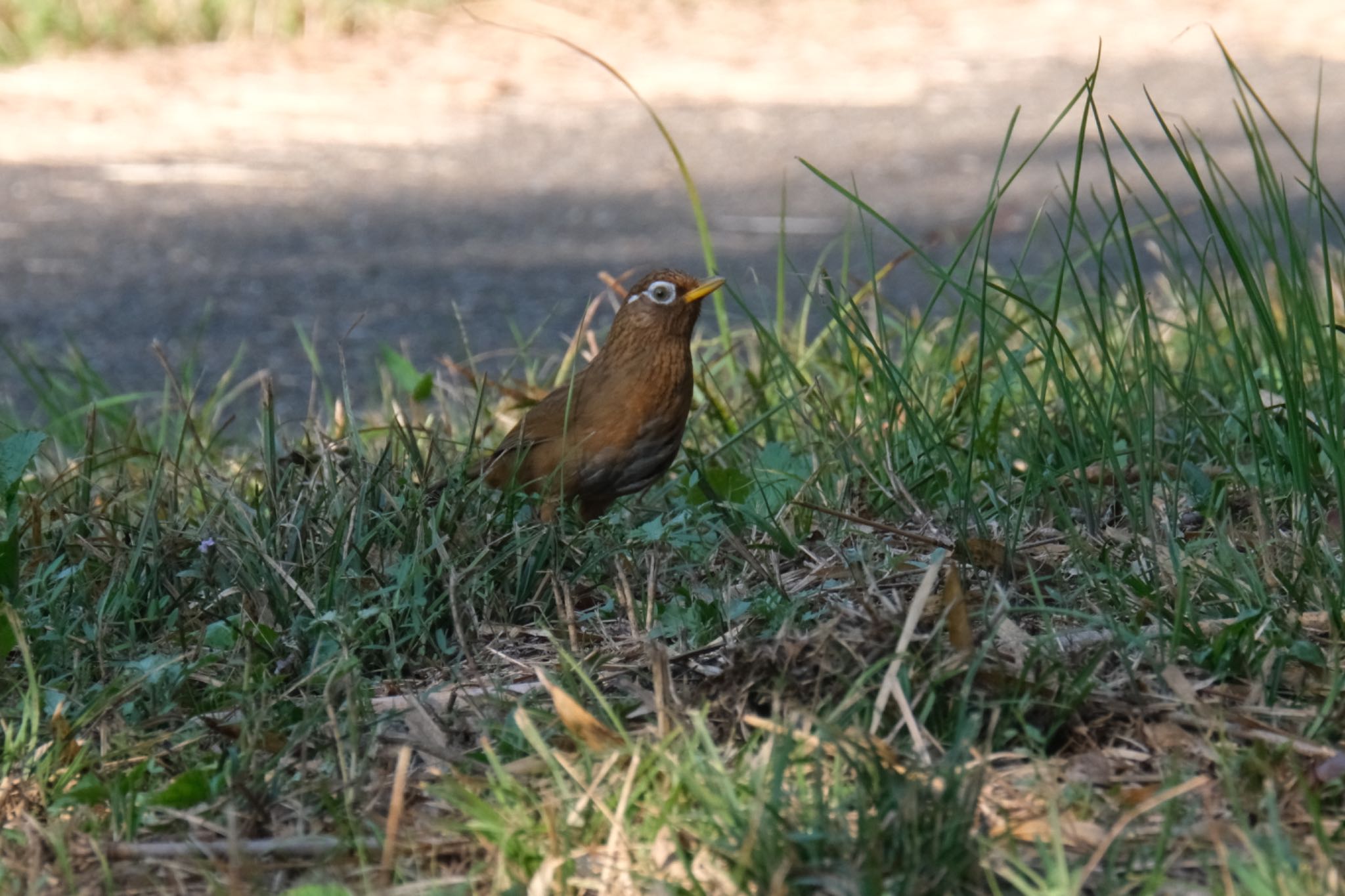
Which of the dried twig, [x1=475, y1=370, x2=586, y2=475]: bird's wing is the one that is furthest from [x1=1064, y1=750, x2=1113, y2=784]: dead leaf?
[x1=475, y1=370, x2=586, y2=475]: bird's wing

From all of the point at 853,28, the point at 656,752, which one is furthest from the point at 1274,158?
the point at 656,752

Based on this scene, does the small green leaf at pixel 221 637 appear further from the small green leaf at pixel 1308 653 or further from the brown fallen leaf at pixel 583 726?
the small green leaf at pixel 1308 653

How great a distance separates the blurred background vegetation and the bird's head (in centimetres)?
723

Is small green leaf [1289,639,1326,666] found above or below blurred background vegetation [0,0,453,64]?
below

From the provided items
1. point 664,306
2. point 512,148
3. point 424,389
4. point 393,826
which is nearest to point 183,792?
point 393,826

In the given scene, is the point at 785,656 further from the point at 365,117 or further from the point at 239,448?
the point at 365,117

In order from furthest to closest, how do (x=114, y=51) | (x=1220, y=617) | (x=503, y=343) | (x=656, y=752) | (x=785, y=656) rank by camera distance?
(x=114, y=51)
(x=503, y=343)
(x=1220, y=617)
(x=785, y=656)
(x=656, y=752)

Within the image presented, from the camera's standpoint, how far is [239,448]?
177 inches

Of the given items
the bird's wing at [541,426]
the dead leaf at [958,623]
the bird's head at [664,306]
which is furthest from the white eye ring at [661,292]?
the dead leaf at [958,623]

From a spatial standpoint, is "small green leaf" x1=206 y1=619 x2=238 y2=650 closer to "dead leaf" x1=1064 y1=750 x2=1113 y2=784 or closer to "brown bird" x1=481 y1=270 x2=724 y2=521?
"brown bird" x1=481 y1=270 x2=724 y2=521

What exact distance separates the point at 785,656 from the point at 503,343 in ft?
11.7

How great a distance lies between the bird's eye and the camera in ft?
11.7

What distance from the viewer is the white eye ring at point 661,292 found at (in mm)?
3553

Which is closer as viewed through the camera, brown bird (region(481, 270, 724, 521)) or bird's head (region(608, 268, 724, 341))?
brown bird (region(481, 270, 724, 521))
